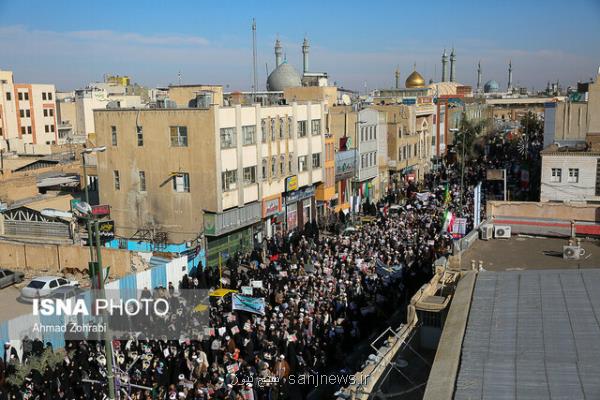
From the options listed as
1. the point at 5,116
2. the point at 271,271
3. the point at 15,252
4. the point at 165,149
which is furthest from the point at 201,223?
the point at 5,116

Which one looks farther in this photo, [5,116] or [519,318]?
[5,116]

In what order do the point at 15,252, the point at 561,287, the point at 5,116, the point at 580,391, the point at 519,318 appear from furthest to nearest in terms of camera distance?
Answer: the point at 5,116
the point at 15,252
the point at 561,287
the point at 519,318
the point at 580,391

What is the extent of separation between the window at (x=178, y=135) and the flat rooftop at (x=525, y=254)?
522 inches

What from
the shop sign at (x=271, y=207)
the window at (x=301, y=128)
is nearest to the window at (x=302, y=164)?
the window at (x=301, y=128)

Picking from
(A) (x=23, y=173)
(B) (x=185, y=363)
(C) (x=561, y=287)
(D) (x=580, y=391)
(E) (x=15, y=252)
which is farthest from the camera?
(A) (x=23, y=173)

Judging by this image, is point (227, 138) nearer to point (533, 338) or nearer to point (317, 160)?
point (317, 160)

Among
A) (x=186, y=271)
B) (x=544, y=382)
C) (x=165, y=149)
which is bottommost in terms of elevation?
(x=186, y=271)

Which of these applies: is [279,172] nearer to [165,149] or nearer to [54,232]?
[165,149]

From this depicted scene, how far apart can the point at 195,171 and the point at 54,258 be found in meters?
6.97

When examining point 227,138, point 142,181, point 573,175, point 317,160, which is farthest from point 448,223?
point 142,181

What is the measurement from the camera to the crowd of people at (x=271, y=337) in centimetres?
1358

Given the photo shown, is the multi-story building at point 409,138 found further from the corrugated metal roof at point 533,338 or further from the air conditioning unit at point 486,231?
the corrugated metal roof at point 533,338

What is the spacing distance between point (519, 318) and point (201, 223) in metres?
18.9

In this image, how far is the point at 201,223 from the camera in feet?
91.0
